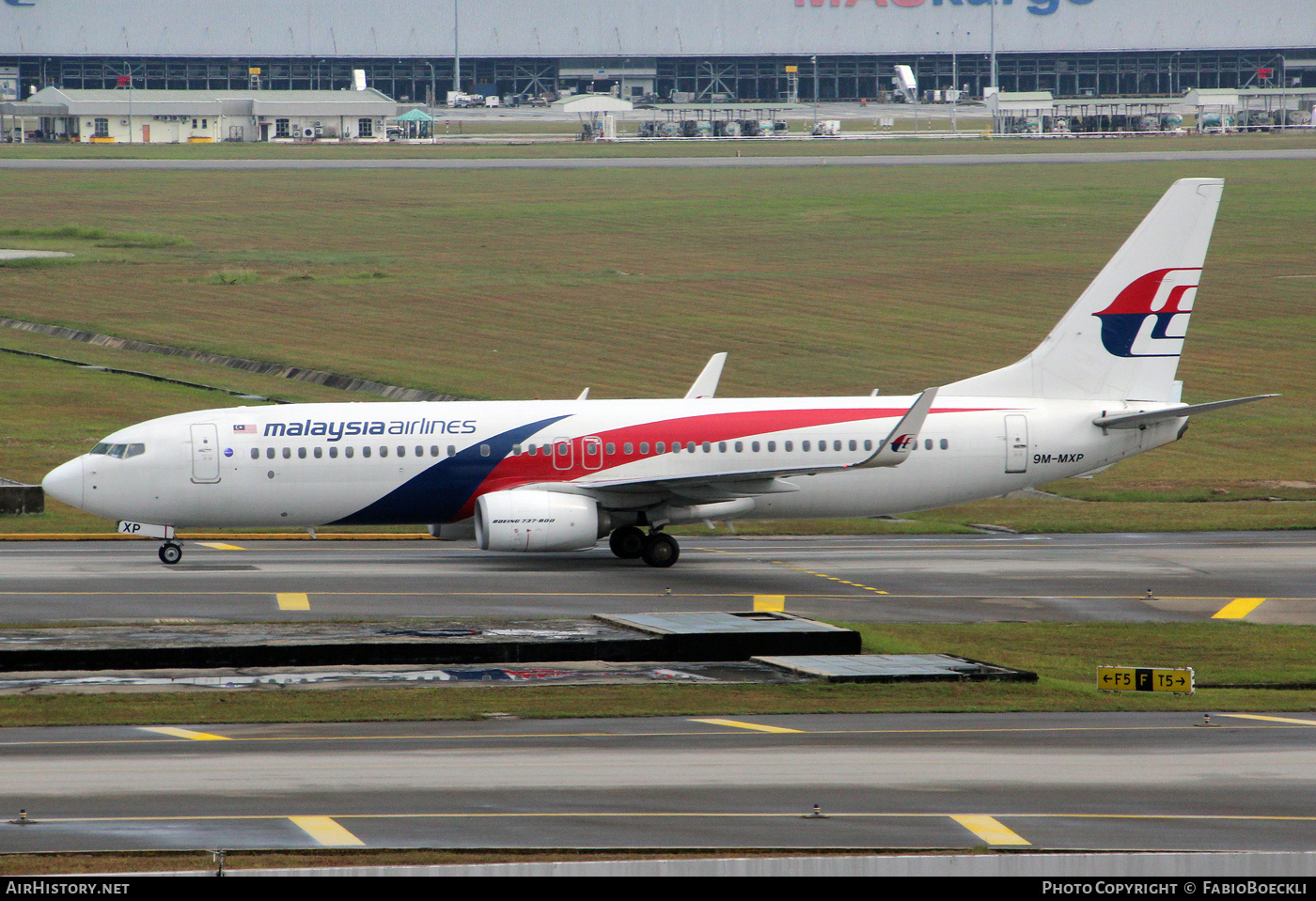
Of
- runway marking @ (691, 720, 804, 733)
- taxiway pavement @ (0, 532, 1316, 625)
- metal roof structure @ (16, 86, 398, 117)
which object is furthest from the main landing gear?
metal roof structure @ (16, 86, 398, 117)

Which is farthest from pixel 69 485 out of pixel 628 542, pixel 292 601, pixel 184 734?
pixel 184 734

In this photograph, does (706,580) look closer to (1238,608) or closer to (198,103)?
(1238,608)

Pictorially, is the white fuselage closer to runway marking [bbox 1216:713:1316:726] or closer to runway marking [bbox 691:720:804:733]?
runway marking [bbox 691:720:804:733]

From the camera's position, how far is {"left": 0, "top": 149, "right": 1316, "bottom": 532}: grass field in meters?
60.2

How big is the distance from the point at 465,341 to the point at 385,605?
40068mm

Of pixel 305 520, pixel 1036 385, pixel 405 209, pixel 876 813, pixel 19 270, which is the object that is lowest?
pixel 876 813

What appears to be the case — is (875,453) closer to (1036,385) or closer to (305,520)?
(1036,385)

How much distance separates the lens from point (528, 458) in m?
39.6

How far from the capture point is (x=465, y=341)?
241 ft

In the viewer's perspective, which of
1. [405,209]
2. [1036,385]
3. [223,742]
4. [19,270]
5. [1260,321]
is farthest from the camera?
[405,209]

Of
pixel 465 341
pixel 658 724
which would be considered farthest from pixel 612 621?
pixel 465 341

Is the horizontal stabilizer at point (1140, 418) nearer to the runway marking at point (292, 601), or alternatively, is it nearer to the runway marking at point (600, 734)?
the runway marking at point (600, 734)

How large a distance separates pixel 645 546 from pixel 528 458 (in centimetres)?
366

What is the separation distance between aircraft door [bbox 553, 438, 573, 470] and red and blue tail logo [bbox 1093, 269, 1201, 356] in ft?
47.8
